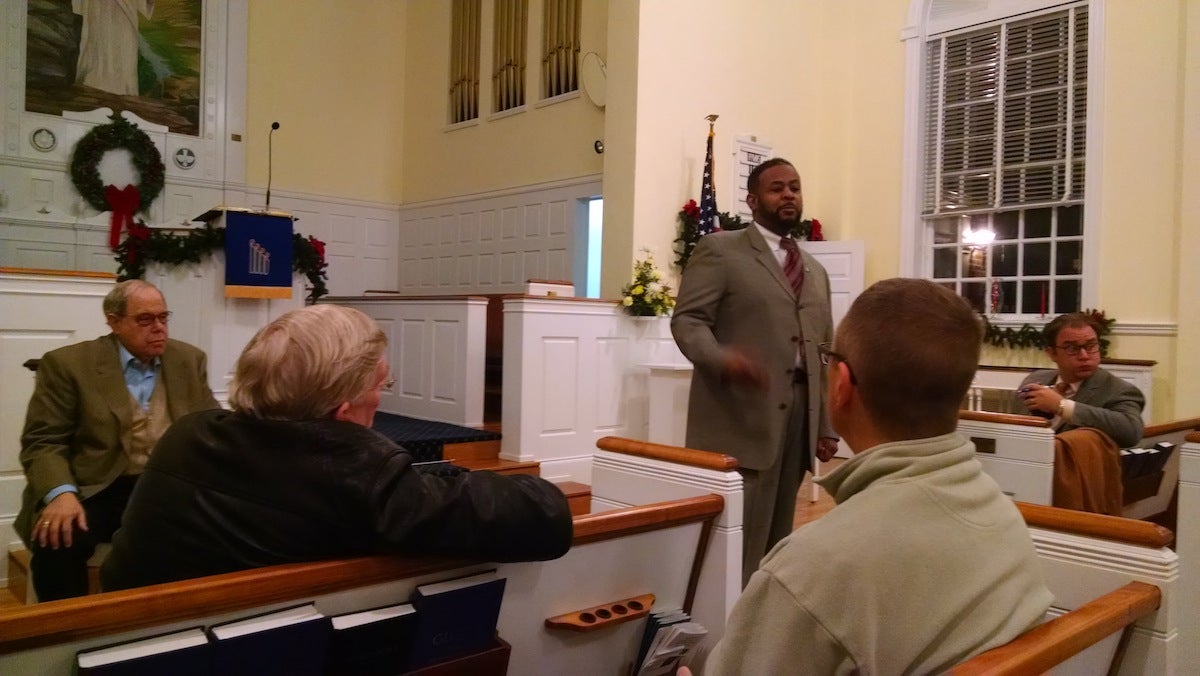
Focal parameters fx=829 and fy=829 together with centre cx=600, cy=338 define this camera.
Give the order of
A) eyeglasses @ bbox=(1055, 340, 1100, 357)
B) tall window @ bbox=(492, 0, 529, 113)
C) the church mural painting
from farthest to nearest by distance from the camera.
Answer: tall window @ bbox=(492, 0, 529, 113) → the church mural painting → eyeglasses @ bbox=(1055, 340, 1100, 357)

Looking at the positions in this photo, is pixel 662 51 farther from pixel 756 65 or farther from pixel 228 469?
pixel 228 469

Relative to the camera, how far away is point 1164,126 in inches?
216

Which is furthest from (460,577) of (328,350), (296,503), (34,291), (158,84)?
(158,84)

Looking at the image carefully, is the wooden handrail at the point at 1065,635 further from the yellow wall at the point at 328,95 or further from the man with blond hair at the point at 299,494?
the yellow wall at the point at 328,95

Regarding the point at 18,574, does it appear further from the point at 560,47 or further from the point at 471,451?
the point at 560,47

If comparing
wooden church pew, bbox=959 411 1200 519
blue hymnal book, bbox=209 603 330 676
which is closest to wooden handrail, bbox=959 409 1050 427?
wooden church pew, bbox=959 411 1200 519

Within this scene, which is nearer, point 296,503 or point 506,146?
point 296,503

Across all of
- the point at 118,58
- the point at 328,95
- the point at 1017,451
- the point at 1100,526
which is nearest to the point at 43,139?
the point at 118,58

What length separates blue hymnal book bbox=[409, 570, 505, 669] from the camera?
1.21 m

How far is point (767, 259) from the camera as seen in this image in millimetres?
2467

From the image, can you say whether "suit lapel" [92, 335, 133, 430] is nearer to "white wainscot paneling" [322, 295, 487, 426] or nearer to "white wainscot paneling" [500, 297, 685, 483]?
"white wainscot paneling" [500, 297, 685, 483]

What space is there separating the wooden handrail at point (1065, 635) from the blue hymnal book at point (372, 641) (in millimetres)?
731

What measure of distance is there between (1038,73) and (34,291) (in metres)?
6.53

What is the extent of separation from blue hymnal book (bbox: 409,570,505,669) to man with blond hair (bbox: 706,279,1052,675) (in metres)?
0.41
